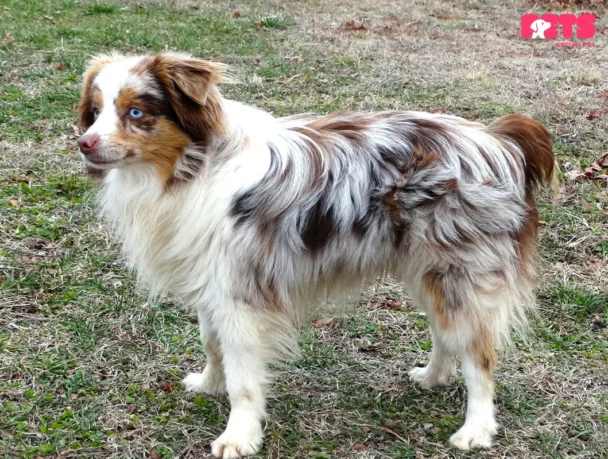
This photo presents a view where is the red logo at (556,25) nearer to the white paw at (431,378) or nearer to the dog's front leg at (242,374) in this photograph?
the white paw at (431,378)

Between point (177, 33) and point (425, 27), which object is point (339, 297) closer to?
point (177, 33)

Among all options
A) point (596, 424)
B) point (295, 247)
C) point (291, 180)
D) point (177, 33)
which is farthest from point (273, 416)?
point (177, 33)

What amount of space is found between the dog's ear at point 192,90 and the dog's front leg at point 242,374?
0.80 metres

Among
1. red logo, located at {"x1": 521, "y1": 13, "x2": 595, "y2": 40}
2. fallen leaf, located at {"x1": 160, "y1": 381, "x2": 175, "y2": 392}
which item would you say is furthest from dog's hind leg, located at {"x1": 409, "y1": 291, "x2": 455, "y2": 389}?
red logo, located at {"x1": 521, "y1": 13, "x2": 595, "y2": 40}

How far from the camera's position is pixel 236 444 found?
324 cm

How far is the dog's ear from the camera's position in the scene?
297 cm

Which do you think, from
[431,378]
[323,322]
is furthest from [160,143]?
[431,378]

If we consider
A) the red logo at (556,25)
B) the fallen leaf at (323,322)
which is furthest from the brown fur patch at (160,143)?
the red logo at (556,25)

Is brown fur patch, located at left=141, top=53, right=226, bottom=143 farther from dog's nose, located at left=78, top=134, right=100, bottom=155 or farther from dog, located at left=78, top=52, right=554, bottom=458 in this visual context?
dog's nose, located at left=78, top=134, right=100, bottom=155

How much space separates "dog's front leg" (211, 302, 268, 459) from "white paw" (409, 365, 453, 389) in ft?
3.09

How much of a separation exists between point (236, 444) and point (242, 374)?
33cm

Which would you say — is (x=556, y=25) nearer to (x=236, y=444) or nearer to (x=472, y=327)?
(x=472, y=327)

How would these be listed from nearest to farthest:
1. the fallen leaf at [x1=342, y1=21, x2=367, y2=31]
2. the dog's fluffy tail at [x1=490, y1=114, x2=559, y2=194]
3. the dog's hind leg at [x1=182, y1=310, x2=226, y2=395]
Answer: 1. the dog's fluffy tail at [x1=490, y1=114, x2=559, y2=194]
2. the dog's hind leg at [x1=182, y1=310, x2=226, y2=395]
3. the fallen leaf at [x1=342, y1=21, x2=367, y2=31]

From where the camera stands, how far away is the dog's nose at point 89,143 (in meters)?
2.87
